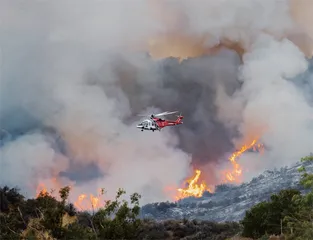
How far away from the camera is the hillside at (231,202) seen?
6004 inches

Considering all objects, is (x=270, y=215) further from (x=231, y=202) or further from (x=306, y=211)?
(x=231, y=202)

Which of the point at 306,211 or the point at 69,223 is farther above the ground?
the point at 69,223

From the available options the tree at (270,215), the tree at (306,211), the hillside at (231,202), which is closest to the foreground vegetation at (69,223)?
the tree at (306,211)

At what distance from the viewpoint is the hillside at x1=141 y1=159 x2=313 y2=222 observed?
152 meters

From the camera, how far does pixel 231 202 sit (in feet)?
576

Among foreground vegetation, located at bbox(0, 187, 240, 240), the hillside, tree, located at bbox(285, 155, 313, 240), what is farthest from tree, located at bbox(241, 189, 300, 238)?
the hillside

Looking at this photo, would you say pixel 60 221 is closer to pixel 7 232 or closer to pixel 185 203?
pixel 7 232

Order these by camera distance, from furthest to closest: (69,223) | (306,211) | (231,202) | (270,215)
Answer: (231,202)
(270,215)
(306,211)
(69,223)

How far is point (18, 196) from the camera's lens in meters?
65.6

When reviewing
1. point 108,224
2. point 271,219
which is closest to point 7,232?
point 108,224

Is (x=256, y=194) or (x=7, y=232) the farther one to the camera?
(x=256, y=194)

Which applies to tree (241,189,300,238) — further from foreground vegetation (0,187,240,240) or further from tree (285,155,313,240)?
foreground vegetation (0,187,240,240)

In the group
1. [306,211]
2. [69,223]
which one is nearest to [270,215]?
[306,211]

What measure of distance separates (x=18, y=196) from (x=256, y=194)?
119m
